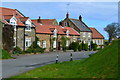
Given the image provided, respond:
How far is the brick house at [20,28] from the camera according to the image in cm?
4278

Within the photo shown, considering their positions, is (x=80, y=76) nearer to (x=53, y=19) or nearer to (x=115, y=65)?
(x=115, y=65)

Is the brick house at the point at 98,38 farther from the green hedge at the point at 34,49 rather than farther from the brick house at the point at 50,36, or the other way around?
the green hedge at the point at 34,49

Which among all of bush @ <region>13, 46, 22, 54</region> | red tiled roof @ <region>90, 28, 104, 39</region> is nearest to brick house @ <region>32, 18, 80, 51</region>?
bush @ <region>13, 46, 22, 54</region>

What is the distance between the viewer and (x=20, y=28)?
44.2 metres

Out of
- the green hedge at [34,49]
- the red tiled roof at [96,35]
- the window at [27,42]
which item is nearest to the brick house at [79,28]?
the red tiled roof at [96,35]

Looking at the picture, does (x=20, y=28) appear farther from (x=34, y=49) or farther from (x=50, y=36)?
(x=50, y=36)

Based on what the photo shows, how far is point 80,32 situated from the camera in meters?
68.1

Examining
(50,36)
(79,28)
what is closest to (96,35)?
(79,28)

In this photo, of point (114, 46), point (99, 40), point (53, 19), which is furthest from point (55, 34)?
point (114, 46)

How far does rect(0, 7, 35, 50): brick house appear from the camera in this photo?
140 feet

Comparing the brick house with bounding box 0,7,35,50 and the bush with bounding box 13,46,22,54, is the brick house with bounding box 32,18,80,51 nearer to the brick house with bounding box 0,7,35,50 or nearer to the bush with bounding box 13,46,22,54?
the brick house with bounding box 0,7,35,50

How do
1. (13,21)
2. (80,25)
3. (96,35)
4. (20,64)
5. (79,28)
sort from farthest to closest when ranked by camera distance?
(96,35) → (80,25) → (79,28) → (13,21) → (20,64)

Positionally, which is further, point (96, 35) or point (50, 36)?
point (96, 35)

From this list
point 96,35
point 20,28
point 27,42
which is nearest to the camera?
point 20,28
